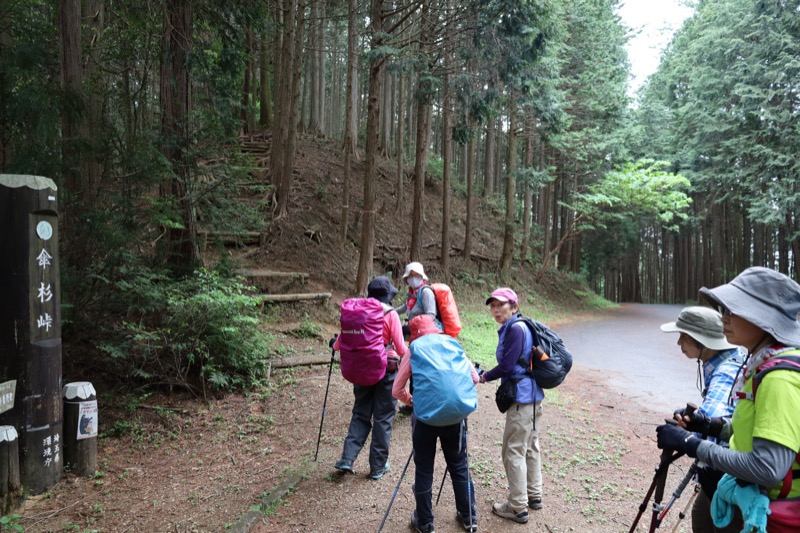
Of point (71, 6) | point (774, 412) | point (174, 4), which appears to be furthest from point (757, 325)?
point (174, 4)

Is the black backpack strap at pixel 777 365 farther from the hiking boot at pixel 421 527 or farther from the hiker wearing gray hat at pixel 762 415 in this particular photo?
the hiking boot at pixel 421 527

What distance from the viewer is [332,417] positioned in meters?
6.57

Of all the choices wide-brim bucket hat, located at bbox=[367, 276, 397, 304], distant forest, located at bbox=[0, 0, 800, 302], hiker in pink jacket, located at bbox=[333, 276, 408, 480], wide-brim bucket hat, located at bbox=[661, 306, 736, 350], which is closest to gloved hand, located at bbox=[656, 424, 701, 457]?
wide-brim bucket hat, located at bbox=[661, 306, 736, 350]

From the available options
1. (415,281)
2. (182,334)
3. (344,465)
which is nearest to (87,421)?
(182,334)

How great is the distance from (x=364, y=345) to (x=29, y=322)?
326 centimetres

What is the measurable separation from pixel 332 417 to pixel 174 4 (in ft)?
23.7

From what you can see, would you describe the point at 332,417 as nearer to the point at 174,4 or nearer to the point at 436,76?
the point at 174,4

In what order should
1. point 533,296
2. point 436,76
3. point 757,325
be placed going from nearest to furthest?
point 757,325, point 436,76, point 533,296

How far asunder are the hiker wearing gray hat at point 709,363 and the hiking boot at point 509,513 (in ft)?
5.14

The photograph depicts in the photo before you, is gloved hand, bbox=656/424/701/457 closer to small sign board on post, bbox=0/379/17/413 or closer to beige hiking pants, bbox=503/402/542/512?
beige hiking pants, bbox=503/402/542/512

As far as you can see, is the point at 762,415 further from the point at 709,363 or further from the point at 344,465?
the point at 344,465

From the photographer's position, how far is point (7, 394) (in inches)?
173

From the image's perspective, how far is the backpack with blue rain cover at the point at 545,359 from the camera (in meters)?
4.00

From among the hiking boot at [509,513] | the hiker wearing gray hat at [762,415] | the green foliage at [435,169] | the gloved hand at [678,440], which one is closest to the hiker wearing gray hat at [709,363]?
the gloved hand at [678,440]
